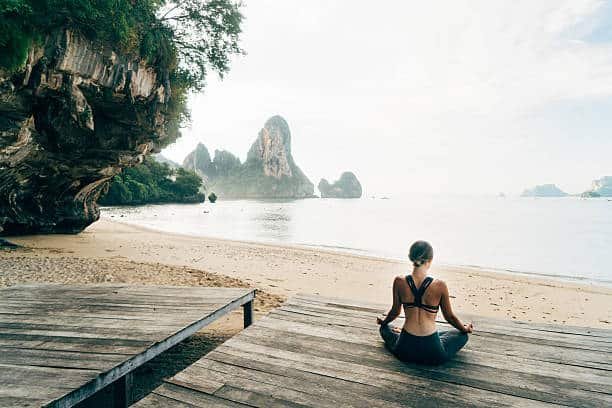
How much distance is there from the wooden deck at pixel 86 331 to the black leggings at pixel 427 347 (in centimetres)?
244

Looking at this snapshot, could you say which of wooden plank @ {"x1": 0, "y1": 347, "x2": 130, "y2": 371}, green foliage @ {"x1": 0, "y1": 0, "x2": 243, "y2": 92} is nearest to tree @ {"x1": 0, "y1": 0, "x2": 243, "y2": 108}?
green foliage @ {"x1": 0, "y1": 0, "x2": 243, "y2": 92}

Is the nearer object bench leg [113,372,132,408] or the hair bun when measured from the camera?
the hair bun

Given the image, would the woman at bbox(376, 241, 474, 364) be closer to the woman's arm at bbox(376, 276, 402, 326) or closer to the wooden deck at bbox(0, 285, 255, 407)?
the woman's arm at bbox(376, 276, 402, 326)

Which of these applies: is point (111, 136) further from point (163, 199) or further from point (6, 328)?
point (163, 199)

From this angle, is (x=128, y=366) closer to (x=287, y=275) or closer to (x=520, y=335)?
(x=520, y=335)

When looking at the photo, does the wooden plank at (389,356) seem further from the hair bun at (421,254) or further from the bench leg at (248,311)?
the bench leg at (248,311)

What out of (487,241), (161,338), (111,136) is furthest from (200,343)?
(487,241)

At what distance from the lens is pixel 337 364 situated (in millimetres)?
3115

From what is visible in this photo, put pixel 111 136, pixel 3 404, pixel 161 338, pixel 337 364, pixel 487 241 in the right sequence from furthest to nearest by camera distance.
Answer: pixel 487 241
pixel 111 136
pixel 161 338
pixel 337 364
pixel 3 404

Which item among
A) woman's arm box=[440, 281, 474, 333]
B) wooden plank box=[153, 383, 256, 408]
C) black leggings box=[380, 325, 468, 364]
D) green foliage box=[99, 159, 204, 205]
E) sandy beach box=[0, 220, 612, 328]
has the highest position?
green foliage box=[99, 159, 204, 205]

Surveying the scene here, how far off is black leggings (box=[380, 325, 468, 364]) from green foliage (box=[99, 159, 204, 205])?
64.6 m

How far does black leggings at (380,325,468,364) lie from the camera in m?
3.08

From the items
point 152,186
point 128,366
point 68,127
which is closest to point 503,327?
point 128,366

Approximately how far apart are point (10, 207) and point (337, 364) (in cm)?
1914
